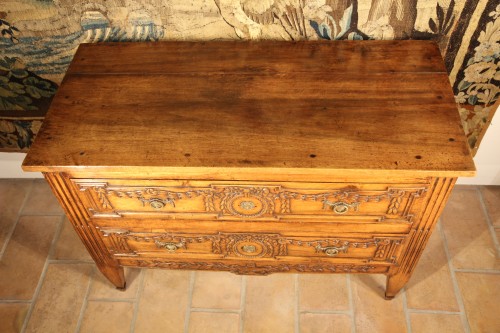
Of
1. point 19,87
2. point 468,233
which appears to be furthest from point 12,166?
point 468,233

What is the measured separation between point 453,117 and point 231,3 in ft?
2.84

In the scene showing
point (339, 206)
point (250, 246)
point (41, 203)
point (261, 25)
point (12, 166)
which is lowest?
point (41, 203)

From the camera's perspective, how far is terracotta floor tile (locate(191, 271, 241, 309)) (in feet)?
6.94

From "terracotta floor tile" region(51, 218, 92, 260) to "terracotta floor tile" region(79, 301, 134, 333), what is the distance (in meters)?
0.27

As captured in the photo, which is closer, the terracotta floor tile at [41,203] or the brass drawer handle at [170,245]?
the brass drawer handle at [170,245]

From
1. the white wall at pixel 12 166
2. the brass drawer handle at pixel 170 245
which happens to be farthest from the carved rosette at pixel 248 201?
the white wall at pixel 12 166

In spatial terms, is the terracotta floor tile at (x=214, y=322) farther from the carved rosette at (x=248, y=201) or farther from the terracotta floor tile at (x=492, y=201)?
the terracotta floor tile at (x=492, y=201)

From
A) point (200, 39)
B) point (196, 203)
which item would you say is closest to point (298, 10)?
point (200, 39)

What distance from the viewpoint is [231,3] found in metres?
1.65

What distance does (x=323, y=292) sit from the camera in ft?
6.97

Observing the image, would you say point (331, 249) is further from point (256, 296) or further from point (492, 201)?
point (492, 201)

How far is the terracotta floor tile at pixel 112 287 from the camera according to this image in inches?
85.0

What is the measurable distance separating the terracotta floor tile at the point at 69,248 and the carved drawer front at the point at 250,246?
563mm

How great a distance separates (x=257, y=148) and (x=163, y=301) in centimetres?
113
